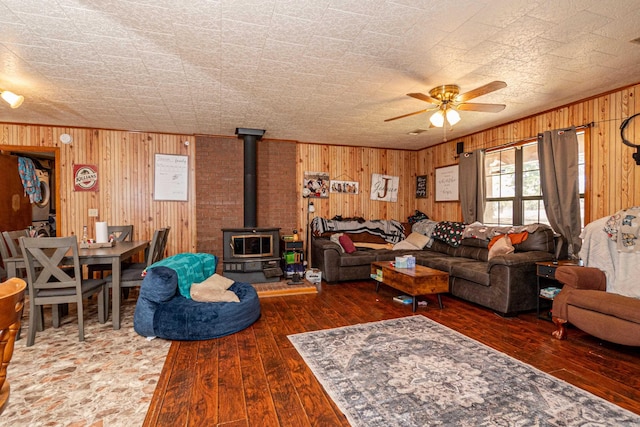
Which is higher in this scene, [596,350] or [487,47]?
[487,47]

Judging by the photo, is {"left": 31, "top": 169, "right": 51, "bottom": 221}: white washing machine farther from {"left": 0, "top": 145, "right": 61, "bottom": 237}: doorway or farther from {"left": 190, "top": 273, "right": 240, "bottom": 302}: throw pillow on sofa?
{"left": 190, "top": 273, "right": 240, "bottom": 302}: throw pillow on sofa

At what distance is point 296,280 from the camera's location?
5.02 m

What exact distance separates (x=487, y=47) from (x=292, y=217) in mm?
4237

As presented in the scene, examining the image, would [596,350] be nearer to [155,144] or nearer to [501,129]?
[501,129]

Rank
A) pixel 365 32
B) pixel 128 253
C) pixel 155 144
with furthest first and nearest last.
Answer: pixel 155 144
pixel 128 253
pixel 365 32

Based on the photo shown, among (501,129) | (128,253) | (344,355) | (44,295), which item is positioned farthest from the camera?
(501,129)

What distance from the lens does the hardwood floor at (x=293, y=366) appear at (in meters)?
1.90

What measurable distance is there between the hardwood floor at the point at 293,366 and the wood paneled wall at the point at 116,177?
287 centimetres

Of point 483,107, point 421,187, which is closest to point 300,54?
point 483,107

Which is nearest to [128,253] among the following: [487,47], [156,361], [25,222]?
[156,361]

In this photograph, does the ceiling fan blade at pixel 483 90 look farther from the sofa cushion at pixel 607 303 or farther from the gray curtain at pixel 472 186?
the gray curtain at pixel 472 186

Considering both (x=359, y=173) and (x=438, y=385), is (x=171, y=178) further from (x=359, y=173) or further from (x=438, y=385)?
(x=438, y=385)

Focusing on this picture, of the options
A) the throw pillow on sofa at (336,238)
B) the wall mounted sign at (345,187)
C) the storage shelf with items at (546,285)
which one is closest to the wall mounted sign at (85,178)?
the throw pillow on sofa at (336,238)

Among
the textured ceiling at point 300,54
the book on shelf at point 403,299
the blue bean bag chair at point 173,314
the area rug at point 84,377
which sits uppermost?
the textured ceiling at point 300,54
